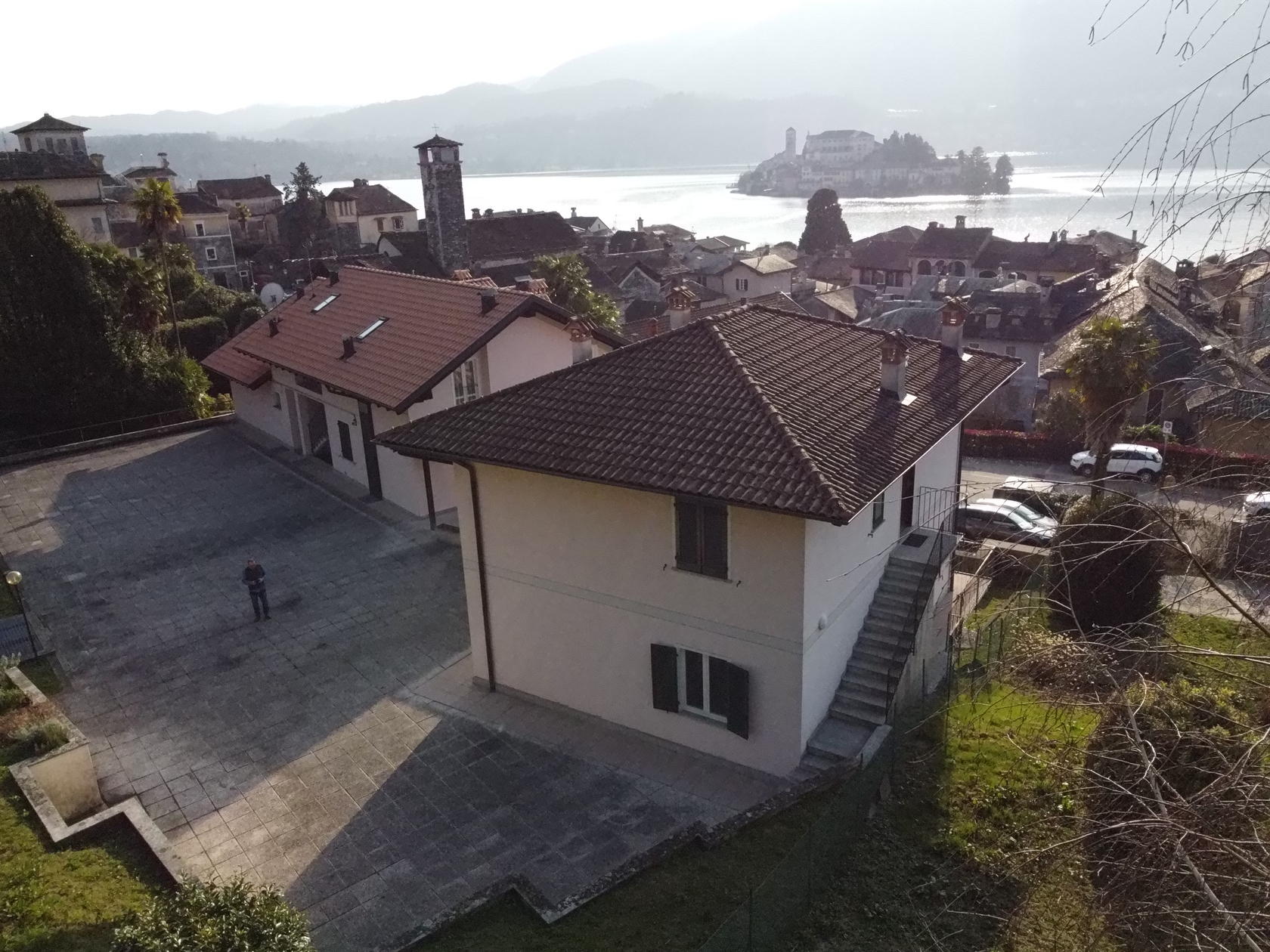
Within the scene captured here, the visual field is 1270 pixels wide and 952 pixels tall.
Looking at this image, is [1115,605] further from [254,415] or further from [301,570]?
[254,415]

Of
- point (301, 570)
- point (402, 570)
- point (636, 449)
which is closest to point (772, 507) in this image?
point (636, 449)

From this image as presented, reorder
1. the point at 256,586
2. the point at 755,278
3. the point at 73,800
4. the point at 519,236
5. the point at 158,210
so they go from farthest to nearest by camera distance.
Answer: the point at 519,236, the point at 755,278, the point at 158,210, the point at 256,586, the point at 73,800

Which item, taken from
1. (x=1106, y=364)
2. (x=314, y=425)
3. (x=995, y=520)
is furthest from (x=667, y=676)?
(x=1106, y=364)

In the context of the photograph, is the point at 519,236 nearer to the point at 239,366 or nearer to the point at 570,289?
the point at 570,289

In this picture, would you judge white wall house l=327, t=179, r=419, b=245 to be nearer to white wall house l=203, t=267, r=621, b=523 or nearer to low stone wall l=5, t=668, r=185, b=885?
white wall house l=203, t=267, r=621, b=523

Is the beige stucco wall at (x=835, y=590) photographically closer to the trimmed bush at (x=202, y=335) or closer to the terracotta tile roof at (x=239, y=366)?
the terracotta tile roof at (x=239, y=366)

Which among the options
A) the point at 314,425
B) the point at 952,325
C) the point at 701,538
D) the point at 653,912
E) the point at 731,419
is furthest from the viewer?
the point at 314,425

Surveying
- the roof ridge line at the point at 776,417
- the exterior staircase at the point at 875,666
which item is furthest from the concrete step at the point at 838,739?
the roof ridge line at the point at 776,417
